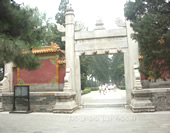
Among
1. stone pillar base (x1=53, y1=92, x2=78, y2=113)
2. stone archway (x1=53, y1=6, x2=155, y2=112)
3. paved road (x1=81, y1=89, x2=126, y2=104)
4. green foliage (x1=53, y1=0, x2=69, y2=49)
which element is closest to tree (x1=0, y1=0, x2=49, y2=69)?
stone pillar base (x1=53, y1=92, x2=78, y2=113)

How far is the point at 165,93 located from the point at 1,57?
7.36m

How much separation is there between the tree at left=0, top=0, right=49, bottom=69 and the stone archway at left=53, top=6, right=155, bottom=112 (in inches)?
173

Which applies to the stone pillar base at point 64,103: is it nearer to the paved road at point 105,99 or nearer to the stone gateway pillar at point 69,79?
the stone gateway pillar at point 69,79

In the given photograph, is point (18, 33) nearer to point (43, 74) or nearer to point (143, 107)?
point (43, 74)

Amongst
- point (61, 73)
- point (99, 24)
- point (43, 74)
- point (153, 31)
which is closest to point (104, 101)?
point (61, 73)

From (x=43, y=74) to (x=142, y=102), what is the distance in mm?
5799

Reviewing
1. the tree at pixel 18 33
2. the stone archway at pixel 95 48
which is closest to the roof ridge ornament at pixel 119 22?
the stone archway at pixel 95 48

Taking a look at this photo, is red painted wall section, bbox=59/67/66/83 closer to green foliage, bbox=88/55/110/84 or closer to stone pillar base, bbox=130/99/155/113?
stone pillar base, bbox=130/99/155/113

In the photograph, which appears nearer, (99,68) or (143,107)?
(143,107)

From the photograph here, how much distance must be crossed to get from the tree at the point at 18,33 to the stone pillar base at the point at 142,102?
16.9ft

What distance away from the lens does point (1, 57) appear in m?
3.61

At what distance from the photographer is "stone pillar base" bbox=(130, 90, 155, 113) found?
7.90 meters

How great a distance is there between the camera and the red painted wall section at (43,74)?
33.2 feet

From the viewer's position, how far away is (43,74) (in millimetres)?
10250
